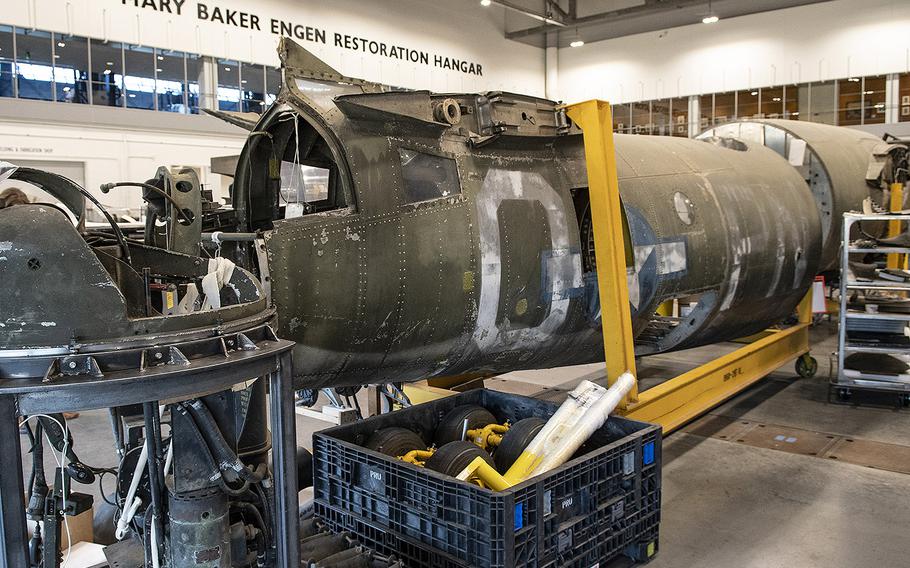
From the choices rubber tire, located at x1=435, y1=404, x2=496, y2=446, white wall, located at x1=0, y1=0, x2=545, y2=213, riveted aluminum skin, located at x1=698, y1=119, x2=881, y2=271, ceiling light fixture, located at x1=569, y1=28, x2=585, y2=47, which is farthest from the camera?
ceiling light fixture, located at x1=569, y1=28, x2=585, y2=47

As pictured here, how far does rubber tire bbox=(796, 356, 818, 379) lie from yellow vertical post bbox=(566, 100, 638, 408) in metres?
5.44

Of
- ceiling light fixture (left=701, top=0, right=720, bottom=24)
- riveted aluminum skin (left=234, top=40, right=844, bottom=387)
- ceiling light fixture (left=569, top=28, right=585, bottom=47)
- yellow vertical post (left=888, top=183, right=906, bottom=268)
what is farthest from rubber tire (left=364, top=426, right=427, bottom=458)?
ceiling light fixture (left=569, top=28, right=585, bottom=47)

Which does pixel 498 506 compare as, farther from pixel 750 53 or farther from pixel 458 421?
pixel 750 53

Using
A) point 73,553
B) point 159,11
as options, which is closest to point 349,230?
point 73,553

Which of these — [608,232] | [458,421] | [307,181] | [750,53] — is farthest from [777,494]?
[750,53]

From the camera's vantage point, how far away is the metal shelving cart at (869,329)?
817cm

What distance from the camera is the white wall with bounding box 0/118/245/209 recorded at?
1505 cm

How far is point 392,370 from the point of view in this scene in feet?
16.3

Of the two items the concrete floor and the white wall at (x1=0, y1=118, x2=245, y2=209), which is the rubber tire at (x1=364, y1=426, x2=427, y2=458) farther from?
the white wall at (x1=0, y1=118, x2=245, y2=209)

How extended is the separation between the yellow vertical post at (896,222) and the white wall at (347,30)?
16363mm

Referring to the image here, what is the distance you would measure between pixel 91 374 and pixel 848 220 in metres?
8.38

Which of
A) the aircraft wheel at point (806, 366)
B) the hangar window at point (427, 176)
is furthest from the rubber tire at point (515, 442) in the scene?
the aircraft wheel at point (806, 366)

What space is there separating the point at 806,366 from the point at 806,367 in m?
0.01

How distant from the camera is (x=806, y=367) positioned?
32.3ft
